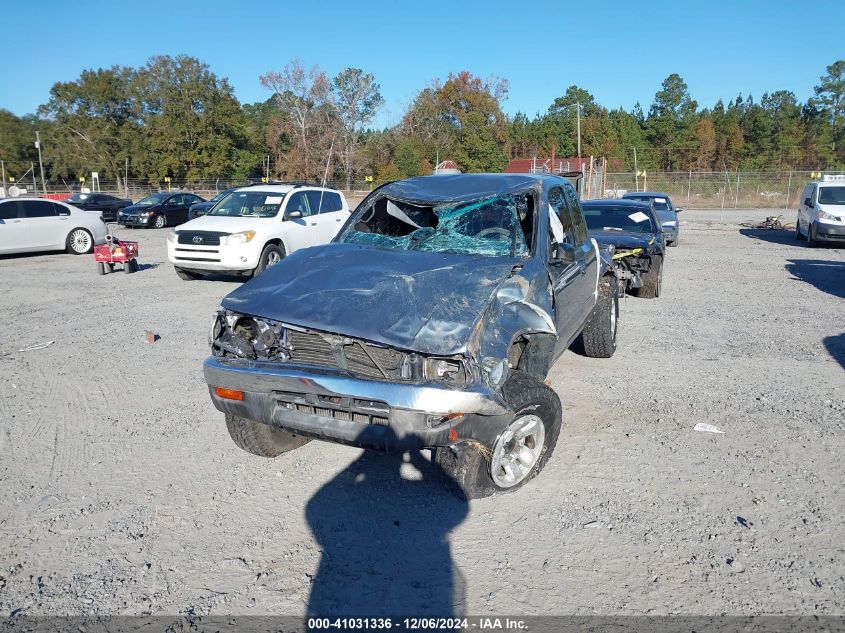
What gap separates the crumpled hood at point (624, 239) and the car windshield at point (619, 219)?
0.29 metres

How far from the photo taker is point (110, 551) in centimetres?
361

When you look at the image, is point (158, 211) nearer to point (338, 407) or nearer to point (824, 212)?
point (824, 212)

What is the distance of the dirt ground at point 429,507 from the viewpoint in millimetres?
3248

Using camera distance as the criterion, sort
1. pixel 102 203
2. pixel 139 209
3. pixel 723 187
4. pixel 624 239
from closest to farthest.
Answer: pixel 624 239 → pixel 139 209 → pixel 102 203 → pixel 723 187

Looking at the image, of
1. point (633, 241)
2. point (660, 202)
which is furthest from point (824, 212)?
point (633, 241)

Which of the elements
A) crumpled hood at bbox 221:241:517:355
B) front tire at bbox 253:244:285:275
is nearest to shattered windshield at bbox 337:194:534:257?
crumpled hood at bbox 221:241:517:355

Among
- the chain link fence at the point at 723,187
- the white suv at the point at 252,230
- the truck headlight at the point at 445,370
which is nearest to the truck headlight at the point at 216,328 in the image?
the truck headlight at the point at 445,370

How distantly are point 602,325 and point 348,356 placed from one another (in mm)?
4052

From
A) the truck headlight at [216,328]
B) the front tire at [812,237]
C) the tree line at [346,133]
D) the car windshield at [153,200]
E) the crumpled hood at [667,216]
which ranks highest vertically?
the tree line at [346,133]

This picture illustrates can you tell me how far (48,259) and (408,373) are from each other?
16484 mm

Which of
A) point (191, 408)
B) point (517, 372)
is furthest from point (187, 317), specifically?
point (517, 372)

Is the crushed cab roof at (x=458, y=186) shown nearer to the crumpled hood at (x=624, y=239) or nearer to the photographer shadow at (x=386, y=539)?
the photographer shadow at (x=386, y=539)

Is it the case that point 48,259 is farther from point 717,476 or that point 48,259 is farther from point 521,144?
point 521,144

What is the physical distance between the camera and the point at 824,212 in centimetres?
1847
